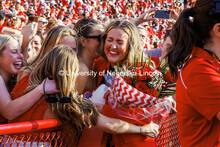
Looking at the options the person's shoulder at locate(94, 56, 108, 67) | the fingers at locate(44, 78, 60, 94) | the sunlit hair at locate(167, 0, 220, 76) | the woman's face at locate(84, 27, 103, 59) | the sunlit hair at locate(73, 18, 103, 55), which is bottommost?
A: the person's shoulder at locate(94, 56, 108, 67)

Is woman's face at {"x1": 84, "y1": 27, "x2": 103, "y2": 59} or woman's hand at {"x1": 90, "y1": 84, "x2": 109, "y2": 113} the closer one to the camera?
woman's hand at {"x1": 90, "y1": 84, "x2": 109, "y2": 113}

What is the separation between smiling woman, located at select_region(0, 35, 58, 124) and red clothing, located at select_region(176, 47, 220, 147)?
34.6 inches

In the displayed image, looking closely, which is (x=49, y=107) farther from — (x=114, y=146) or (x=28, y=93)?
(x=114, y=146)

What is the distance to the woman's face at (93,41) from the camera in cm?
294

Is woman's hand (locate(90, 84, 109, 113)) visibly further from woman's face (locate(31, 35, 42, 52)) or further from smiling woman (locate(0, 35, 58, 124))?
woman's face (locate(31, 35, 42, 52))

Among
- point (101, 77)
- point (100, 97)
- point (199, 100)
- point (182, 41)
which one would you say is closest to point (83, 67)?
point (101, 77)

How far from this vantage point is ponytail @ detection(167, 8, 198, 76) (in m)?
1.47

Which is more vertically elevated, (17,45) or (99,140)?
(17,45)

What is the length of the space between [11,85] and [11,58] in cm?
28

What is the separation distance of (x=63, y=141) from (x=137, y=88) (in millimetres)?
667

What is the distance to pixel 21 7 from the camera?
1223 cm

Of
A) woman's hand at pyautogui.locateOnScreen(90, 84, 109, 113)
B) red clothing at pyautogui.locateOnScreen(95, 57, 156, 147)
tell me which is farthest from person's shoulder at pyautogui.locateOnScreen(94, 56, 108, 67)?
red clothing at pyautogui.locateOnScreen(95, 57, 156, 147)

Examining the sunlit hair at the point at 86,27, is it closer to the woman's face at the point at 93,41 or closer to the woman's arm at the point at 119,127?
the woman's face at the point at 93,41

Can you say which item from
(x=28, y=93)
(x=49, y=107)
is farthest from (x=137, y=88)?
(x=28, y=93)
